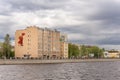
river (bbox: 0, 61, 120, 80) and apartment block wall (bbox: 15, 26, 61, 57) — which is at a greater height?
apartment block wall (bbox: 15, 26, 61, 57)

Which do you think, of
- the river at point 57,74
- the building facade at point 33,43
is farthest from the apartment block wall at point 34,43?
the river at point 57,74

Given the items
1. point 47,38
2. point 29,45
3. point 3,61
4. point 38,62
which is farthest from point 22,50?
point 3,61

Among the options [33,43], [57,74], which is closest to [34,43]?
[33,43]

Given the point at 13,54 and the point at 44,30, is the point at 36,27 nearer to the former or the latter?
the point at 44,30

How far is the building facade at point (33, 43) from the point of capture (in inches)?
7274

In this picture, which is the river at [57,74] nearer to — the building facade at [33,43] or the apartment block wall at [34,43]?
the apartment block wall at [34,43]

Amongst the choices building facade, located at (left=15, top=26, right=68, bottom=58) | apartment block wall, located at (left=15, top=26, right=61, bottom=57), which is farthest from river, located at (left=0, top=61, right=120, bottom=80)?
building facade, located at (left=15, top=26, right=68, bottom=58)

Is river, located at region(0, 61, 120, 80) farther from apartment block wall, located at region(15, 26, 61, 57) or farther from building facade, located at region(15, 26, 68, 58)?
building facade, located at region(15, 26, 68, 58)

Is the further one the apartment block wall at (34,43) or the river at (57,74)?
the apartment block wall at (34,43)

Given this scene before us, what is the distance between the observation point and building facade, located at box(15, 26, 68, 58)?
185 metres

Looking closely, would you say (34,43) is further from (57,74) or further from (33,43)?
(57,74)

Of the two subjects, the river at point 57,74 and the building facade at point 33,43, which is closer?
the river at point 57,74

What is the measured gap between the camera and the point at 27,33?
189 meters

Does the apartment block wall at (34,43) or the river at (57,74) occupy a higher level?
the apartment block wall at (34,43)
